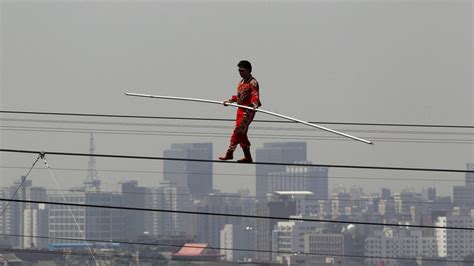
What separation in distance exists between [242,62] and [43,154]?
4053 mm

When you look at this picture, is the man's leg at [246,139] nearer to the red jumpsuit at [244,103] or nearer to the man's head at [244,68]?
the red jumpsuit at [244,103]

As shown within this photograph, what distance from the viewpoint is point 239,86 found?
25031mm

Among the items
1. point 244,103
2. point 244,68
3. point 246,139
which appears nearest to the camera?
point 244,68

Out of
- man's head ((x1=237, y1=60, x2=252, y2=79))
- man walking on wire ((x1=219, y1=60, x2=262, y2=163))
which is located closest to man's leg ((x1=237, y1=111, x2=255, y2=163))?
man walking on wire ((x1=219, y1=60, x2=262, y2=163))

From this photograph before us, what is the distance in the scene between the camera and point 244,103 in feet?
82.1

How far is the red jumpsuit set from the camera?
81.6 ft

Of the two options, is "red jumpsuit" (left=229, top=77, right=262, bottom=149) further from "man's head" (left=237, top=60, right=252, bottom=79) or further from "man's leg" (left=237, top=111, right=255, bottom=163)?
"man's head" (left=237, top=60, right=252, bottom=79)

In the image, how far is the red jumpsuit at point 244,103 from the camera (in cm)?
2486

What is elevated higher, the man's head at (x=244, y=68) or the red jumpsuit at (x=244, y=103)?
the man's head at (x=244, y=68)

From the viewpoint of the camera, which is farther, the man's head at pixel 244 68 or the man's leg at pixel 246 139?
the man's leg at pixel 246 139

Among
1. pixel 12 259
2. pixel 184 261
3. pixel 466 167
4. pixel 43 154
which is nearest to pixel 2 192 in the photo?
pixel 12 259

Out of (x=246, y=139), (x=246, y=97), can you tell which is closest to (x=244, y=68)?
(x=246, y=97)

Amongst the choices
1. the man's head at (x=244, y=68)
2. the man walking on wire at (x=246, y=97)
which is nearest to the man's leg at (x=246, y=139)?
the man walking on wire at (x=246, y=97)

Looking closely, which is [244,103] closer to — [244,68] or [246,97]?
[246,97]
